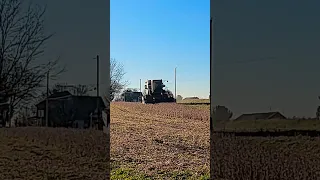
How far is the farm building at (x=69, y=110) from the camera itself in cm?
210

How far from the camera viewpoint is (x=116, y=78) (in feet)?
7.85

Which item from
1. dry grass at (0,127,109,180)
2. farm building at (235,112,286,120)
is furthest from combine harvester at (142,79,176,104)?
farm building at (235,112,286,120)

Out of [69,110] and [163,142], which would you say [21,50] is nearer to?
[69,110]

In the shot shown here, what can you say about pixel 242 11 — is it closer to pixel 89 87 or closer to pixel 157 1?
pixel 157 1

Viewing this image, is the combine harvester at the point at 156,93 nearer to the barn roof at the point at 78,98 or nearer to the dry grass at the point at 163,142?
the dry grass at the point at 163,142

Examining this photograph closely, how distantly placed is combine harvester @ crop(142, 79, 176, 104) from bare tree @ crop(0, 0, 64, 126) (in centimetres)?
89

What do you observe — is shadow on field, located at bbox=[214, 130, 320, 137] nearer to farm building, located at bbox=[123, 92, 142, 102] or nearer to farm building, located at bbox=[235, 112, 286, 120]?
farm building, located at bbox=[235, 112, 286, 120]

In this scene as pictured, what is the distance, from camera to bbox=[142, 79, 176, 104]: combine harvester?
262 cm

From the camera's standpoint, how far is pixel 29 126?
2018mm

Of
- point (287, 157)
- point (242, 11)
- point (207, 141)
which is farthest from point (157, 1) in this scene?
point (287, 157)

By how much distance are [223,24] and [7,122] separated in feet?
5.66

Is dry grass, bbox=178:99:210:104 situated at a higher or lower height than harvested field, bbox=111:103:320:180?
higher

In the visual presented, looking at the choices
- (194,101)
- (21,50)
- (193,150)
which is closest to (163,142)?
(193,150)

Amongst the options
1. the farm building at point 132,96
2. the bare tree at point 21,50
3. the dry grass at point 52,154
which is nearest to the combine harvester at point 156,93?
the farm building at point 132,96
